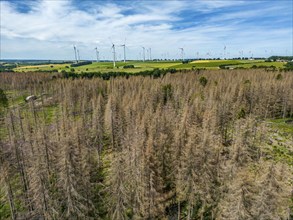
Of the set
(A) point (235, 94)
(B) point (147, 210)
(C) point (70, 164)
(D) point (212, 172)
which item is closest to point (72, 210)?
(C) point (70, 164)

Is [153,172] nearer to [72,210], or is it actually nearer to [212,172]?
[212,172]

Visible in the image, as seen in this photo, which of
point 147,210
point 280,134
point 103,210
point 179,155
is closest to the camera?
point 147,210

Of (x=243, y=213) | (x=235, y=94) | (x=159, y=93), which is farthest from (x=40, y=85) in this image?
(x=243, y=213)

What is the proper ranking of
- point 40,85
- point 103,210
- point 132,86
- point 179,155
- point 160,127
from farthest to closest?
point 40,85 → point 132,86 → point 160,127 → point 103,210 → point 179,155

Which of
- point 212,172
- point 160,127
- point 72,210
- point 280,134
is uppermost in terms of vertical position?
point 160,127

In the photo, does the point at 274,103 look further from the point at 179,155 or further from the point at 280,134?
the point at 179,155

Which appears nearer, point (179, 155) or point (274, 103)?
point (179, 155)

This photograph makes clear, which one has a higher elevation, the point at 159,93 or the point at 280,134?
the point at 159,93

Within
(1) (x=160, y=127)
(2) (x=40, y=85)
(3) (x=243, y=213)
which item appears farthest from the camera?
(2) (x=40, y=85)

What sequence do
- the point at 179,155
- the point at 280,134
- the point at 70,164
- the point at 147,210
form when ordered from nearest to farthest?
the point at 70,164
the point at 147,210
the point at 179,155
the point at 280,134
